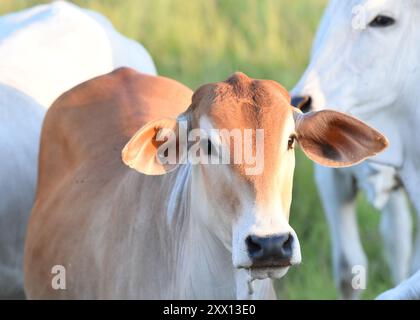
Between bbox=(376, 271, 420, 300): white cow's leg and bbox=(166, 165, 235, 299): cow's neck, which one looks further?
bbox=(166, 165, 235, 299): cow's neck

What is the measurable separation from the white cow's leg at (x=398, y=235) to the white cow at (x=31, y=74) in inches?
58.3

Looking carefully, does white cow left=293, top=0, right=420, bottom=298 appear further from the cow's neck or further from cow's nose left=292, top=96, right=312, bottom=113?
the cow's neck

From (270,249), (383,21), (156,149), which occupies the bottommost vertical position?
(270,249)

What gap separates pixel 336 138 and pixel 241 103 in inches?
15.4

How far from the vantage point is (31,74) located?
6371 millimetres

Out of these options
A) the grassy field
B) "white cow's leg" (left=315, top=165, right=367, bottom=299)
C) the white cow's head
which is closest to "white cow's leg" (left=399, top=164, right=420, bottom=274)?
the white cow's head

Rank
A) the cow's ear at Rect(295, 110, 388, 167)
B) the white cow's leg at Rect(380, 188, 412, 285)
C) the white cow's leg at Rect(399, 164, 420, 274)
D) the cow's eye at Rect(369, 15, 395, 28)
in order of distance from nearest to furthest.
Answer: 1. the cow's ear at Rect(295, 110, 388, 167)
2. the cow's eye at Rect(369, 15, 395, 28)
3. the white cow's leg at Rect(399, 164, 420, 274)
4. the white cow's leg at Rect(380, 188, 412, 285)

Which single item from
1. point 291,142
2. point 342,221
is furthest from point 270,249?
point 342,221

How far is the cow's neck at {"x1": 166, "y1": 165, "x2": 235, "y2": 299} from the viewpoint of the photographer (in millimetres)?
4449

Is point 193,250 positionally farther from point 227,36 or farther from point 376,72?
point 227,36

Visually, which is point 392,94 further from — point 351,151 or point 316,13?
point 316,13

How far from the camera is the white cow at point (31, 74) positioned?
20.1ft

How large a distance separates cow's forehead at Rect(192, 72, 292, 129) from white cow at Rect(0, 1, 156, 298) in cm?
194

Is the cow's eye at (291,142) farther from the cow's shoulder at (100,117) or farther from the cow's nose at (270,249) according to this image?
the cow's shoulder at (100,117)
